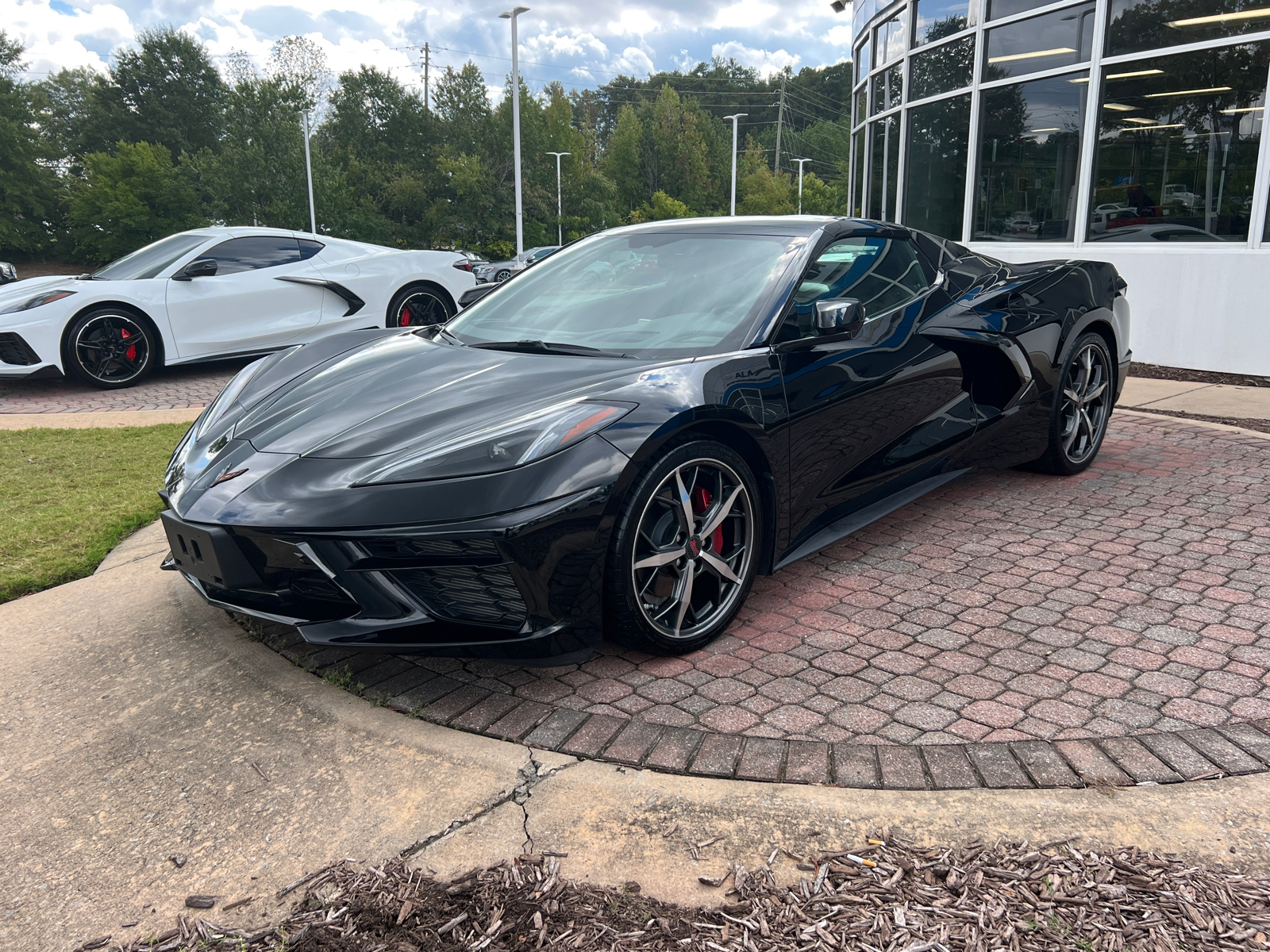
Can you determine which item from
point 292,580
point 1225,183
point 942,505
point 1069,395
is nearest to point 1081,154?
point 1225,183

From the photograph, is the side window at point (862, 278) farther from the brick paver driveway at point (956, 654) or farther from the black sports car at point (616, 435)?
the brick paver driveway at point (956, 654)

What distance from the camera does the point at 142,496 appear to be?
504 cm

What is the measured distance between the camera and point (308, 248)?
9.70 meters

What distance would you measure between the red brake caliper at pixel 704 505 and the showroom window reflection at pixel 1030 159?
27.5 ft

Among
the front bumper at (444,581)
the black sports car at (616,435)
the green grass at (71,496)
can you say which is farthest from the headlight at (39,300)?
→ the front bumper at (444,581)

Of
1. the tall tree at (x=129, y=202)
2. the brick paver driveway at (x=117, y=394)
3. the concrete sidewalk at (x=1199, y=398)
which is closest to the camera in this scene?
the concrete sidewalk at (x=1199, y=398)

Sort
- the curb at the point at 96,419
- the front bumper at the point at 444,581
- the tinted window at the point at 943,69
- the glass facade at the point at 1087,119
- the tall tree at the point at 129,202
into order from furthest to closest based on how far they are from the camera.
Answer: the tall tree at the point at 129,202, the tinted window at the point at 943,69, the glass facade at the point at 1087,119, the curb at the point at 96,419, the front bumper at the point at 444,581

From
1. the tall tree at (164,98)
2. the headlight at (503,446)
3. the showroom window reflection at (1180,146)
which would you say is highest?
the tall tree at (164,98)

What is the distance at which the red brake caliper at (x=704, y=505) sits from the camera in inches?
119

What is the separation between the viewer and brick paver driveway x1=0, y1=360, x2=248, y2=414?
311 inches

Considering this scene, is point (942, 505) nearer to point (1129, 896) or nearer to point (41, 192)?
point (1129, 896)

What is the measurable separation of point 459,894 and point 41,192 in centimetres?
6090

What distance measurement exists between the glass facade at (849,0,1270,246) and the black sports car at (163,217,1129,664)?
5.25 metres

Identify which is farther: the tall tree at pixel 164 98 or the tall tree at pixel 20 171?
the tall tree at pixel 164 98
